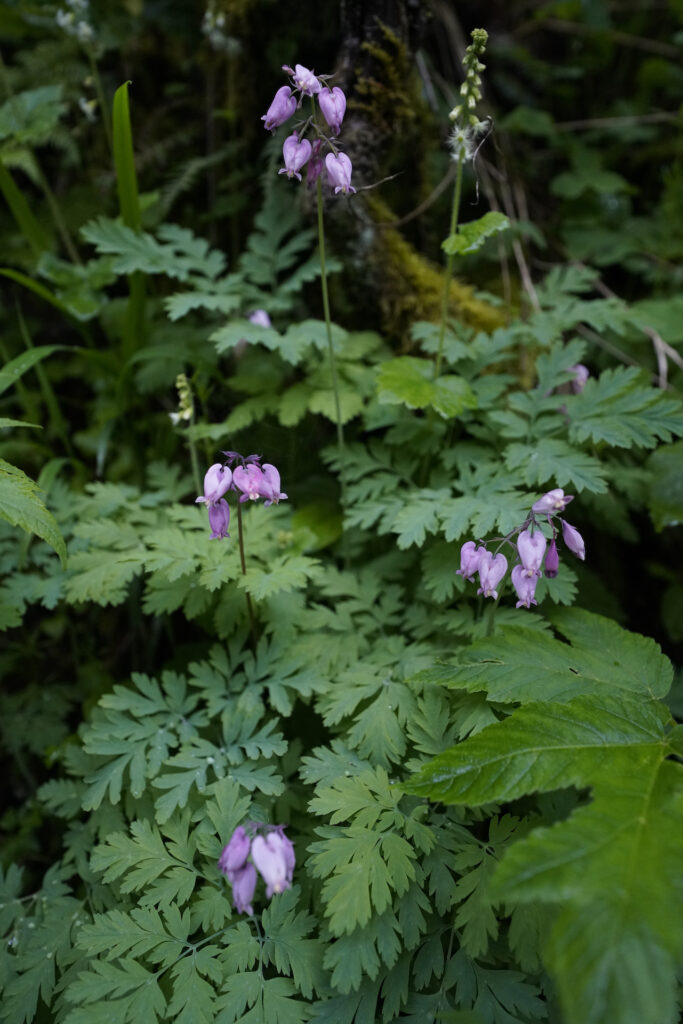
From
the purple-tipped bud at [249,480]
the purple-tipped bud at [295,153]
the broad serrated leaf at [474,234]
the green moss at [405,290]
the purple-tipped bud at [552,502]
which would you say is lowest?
the purple-tipped bud at [552,502]

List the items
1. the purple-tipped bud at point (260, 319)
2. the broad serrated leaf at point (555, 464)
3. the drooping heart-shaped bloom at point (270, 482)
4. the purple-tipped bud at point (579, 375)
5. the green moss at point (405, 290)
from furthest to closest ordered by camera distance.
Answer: the green moss at point (405, 290), the purple-tipped bud at point (260, 319), the purple-tipped bud at point (579, 375), the broad serrated leaf at point (555, 464), the drooping heart-shaped bloom at point (270, 482)

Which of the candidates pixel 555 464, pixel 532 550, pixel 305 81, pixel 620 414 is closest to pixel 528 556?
pixel 532 550

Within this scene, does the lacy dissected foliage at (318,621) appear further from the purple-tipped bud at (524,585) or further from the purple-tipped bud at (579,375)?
the purple-tipped bud at (524,585)

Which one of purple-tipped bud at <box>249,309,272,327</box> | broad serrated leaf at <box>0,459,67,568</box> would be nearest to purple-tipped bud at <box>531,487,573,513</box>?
broad serrated leaf at <box>0,459,67,568</box>

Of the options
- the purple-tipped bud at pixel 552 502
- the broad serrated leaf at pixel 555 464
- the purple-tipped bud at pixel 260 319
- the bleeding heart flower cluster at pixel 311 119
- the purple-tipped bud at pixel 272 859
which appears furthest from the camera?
the purple-tipped bud at pixel 260 319

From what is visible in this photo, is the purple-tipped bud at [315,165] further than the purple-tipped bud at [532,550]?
Yes

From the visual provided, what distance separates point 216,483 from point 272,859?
1106 mm

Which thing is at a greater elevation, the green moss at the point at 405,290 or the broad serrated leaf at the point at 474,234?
the broad serrated leaf at the point at 474,234

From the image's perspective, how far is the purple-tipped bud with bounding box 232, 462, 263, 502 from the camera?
Answer: 2.09m

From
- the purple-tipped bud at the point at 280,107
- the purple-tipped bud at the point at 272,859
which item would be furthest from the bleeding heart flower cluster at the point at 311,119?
the purple-tipped bud at the point at 272,859

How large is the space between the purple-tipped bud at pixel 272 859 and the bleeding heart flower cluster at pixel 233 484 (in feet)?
3.00

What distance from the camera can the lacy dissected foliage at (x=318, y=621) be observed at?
1.76 m

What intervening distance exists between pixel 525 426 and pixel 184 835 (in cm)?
199

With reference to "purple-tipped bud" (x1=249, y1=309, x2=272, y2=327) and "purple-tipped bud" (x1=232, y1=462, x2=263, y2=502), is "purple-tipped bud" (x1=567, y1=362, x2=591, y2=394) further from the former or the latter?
"purple-tipped bud" (x1=232, y1=462, x2=263, y2=502)
